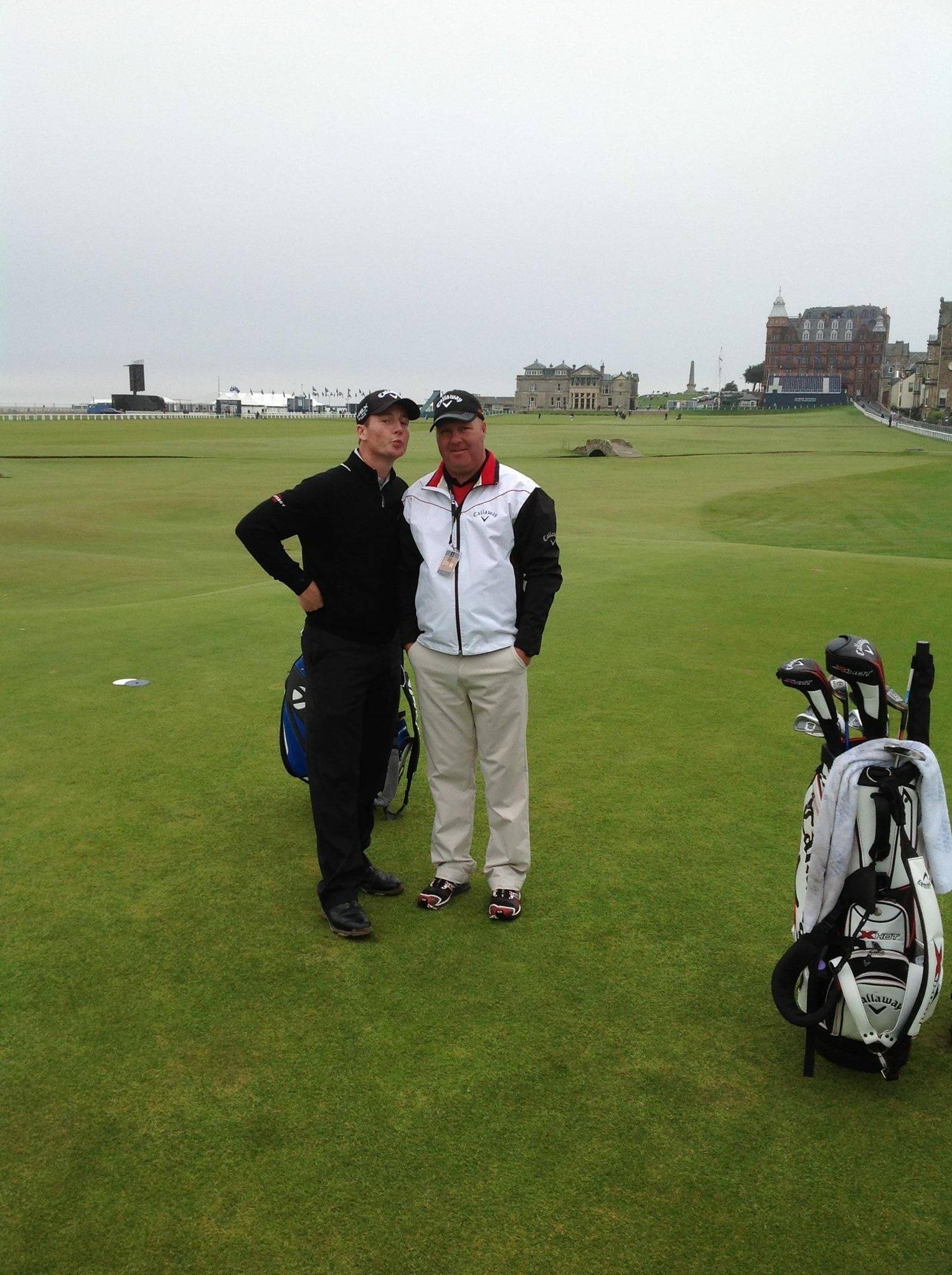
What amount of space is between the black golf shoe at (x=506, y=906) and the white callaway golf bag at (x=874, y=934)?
1.33m

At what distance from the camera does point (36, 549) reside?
1888 centimetres

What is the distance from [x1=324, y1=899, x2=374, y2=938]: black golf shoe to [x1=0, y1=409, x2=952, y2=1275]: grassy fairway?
74 mm

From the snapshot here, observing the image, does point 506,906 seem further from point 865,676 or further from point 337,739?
point 865,676

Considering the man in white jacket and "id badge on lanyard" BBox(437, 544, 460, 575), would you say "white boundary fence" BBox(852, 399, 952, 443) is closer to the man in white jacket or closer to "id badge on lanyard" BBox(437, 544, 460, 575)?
the man in white jacket

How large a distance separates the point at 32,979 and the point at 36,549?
16356 mm

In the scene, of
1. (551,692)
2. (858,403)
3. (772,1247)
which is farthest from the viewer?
(858,403)

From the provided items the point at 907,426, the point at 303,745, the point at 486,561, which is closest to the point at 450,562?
the point at 486,561

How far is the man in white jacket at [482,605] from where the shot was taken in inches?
174

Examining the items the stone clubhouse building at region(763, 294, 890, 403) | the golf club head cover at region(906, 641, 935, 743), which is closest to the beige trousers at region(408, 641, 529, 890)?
the golf club head cover at region(906, 641, 935, 743)

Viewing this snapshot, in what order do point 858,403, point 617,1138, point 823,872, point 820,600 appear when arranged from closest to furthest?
point 617,1138, point 823,872, point 820,600, point 858,403

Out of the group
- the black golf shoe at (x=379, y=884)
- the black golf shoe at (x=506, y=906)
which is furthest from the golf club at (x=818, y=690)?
the black golf shoe at (x=379, y=884)

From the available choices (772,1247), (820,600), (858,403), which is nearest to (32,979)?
(772,1247)

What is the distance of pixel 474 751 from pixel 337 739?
0.64 m

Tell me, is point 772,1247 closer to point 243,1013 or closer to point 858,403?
point 243,1013
